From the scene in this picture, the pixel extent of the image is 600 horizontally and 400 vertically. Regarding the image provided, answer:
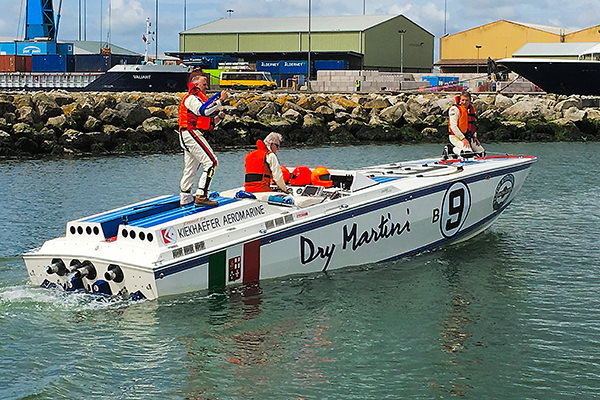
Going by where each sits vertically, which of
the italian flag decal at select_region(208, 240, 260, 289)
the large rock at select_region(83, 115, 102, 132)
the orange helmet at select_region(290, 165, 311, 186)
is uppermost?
the large rock at select_region(83, 115, 102, 132)

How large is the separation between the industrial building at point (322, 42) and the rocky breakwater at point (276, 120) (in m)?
32.1

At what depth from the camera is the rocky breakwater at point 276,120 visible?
28078mm

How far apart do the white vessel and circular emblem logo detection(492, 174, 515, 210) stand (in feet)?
1.00

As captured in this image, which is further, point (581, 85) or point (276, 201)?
point (581, 85)

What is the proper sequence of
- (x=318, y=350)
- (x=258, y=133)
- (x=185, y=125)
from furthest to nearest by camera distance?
1. (x=258, y=133)
2. (x=185, y=125)
3. (x=318, y=350)

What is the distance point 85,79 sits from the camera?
55.9 meters

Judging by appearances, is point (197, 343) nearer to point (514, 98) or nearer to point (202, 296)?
point (202, 296)

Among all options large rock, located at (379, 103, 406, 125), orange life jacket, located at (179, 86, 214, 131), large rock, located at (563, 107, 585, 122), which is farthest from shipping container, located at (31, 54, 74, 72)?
orange life jacket, located at (179, 86, 214, 131)

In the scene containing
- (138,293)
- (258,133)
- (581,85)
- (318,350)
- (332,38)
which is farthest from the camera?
(332,38)

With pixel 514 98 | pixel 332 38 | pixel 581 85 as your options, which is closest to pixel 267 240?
pixel 514 98

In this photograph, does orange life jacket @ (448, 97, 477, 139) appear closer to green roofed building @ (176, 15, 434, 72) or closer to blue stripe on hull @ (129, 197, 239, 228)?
blue stripe on hull @ (129, 197, 239, 228)

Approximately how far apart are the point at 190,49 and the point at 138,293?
75243mm

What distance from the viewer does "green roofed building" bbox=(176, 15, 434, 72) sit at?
7500 centimetres

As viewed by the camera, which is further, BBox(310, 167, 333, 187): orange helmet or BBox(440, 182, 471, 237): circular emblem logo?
BBox(440, 182, 471, 237): circular emblem logo
